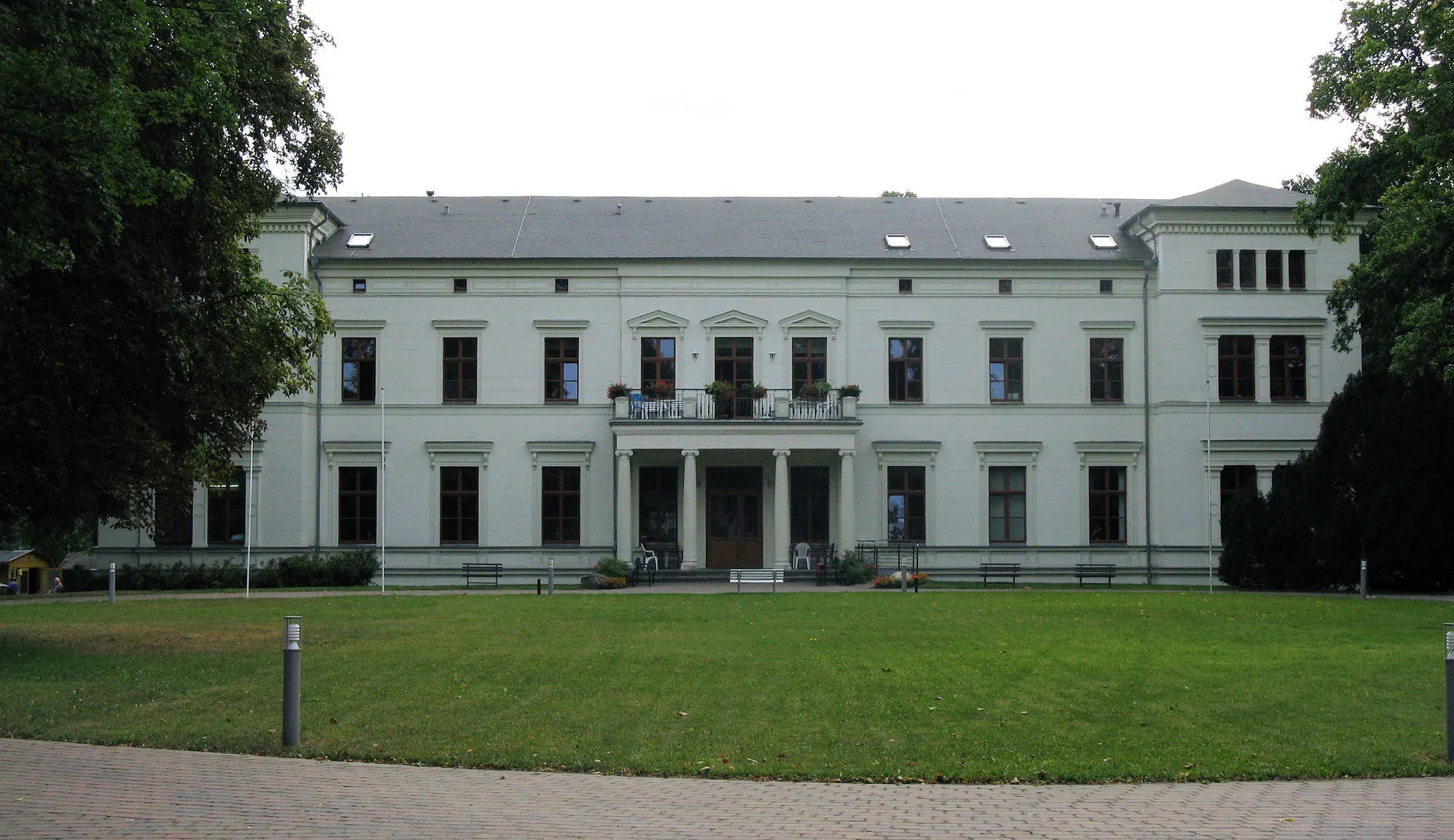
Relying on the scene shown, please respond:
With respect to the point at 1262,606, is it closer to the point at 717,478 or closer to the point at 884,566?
the point at 884,566

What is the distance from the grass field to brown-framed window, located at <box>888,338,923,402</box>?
55.6 feet

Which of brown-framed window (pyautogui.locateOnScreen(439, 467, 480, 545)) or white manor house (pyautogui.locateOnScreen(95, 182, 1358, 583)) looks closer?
white manor house (pyautogui.locateOnScreen(95, 182, 1358, 583))

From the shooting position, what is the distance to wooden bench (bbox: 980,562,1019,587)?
36.0 m

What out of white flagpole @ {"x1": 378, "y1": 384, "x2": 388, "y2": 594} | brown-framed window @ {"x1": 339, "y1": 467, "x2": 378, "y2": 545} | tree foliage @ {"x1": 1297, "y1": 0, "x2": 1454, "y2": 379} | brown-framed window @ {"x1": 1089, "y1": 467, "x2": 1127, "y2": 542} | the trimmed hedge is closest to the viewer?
tree foliage @ {"x1": 1297, "y1": 0, "x2": 1454, "y2": 379}

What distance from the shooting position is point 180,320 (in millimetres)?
16562

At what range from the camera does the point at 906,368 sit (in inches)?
1524

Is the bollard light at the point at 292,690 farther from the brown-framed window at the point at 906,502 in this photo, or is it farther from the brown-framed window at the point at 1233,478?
the brown-framed window at the point at 1233,478

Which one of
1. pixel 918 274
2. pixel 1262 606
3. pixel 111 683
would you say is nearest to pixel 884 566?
pixel 918 274

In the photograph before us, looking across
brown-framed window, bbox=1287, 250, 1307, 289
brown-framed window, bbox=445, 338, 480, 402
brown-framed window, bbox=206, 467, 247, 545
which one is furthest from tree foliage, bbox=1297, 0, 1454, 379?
brown-framed window, bbox=206, 467, 247, 545

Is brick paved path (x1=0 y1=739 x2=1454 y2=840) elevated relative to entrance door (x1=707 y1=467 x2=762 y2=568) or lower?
lower

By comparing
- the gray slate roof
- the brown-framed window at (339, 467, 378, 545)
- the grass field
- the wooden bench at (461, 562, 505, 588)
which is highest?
the gray slate roof

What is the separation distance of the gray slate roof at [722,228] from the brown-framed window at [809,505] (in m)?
6.41

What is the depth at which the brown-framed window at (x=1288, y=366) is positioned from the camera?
37.6 meters

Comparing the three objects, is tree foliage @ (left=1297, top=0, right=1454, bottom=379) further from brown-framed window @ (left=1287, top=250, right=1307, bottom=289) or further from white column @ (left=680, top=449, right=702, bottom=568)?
white column @ (left=680, top=449, right=702, bottom=568)
